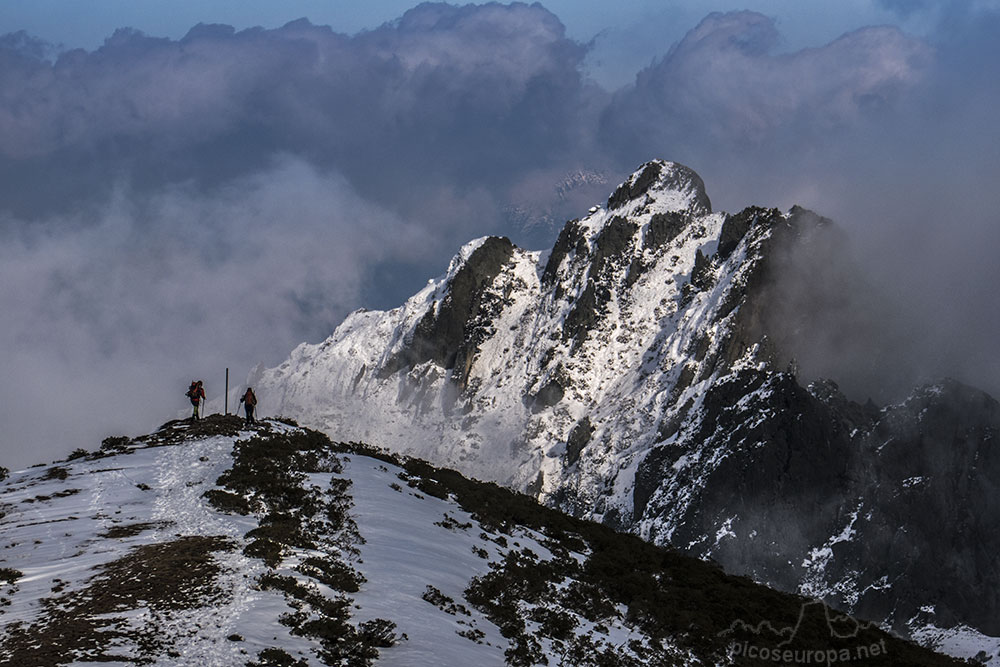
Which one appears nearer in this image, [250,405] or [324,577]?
[324,577]

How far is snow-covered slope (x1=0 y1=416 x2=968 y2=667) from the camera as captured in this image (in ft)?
80.8

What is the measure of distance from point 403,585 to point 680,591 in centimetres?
1245

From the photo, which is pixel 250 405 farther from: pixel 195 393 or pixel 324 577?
pixel 324 577

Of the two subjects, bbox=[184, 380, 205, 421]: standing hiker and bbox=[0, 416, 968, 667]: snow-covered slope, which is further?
bbox=[184, 380, 205, 421]: standing hiker

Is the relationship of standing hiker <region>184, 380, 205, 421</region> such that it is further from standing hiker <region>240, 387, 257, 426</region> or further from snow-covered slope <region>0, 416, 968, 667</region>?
snow-covered slope <region>0, 416, 968, 667</region>

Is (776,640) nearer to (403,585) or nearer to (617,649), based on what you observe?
(617,649)

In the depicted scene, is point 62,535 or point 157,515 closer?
point 62,535

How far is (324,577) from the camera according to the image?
1124 inches

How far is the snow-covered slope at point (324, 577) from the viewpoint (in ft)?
80.8

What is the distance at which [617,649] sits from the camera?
3038 cm

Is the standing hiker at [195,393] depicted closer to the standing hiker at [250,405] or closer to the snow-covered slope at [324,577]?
the standing hiker at [250,405]

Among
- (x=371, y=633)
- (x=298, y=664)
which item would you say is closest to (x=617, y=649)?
(x=371, y=633)

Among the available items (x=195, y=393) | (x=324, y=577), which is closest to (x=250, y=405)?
(x=195, y=393)

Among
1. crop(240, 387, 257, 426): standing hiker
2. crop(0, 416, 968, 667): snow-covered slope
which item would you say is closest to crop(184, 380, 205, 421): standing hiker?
crop(240, 387, 257, 426): standing hiker
